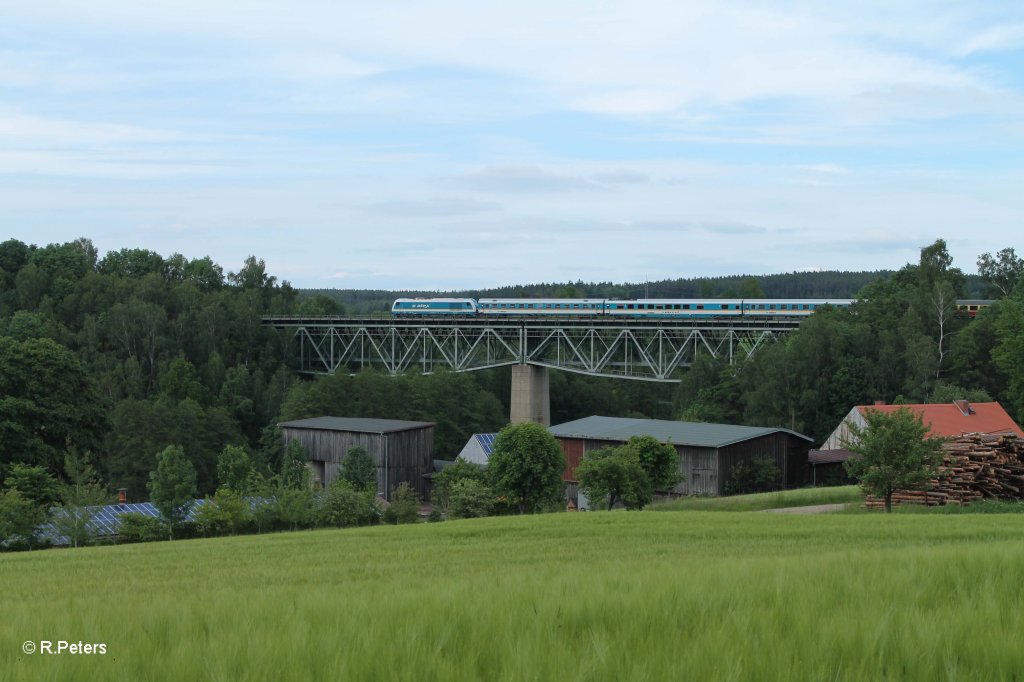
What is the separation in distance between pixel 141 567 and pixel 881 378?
6546 cm

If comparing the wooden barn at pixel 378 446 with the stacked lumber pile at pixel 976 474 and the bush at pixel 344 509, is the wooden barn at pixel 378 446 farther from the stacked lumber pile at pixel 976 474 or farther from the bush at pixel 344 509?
the stacked lumber pile at pixel 976 474

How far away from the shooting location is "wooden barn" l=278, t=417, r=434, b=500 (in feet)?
214

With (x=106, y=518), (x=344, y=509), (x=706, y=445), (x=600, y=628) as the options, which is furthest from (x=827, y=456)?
(x=600, y=628)

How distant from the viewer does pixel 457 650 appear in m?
4.69

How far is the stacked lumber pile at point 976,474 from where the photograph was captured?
33688mm

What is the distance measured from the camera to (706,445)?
52844mm

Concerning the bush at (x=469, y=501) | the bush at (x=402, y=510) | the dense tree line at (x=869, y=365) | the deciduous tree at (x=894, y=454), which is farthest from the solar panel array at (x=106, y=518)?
the dense tree line at (x=869, y=365)

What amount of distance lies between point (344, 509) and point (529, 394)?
2166 inches

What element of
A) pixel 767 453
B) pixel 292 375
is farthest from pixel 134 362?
pixel 767 453

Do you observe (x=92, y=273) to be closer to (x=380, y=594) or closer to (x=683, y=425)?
(x=683, y=425)

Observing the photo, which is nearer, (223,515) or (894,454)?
(894,454)

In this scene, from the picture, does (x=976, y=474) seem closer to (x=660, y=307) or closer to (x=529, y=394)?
(x=660, y=307)

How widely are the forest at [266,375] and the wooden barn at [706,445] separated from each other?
23.5 feet

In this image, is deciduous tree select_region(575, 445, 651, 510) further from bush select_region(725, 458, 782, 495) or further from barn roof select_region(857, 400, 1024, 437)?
barn roof select_region(857, 400, 1024, 437)
